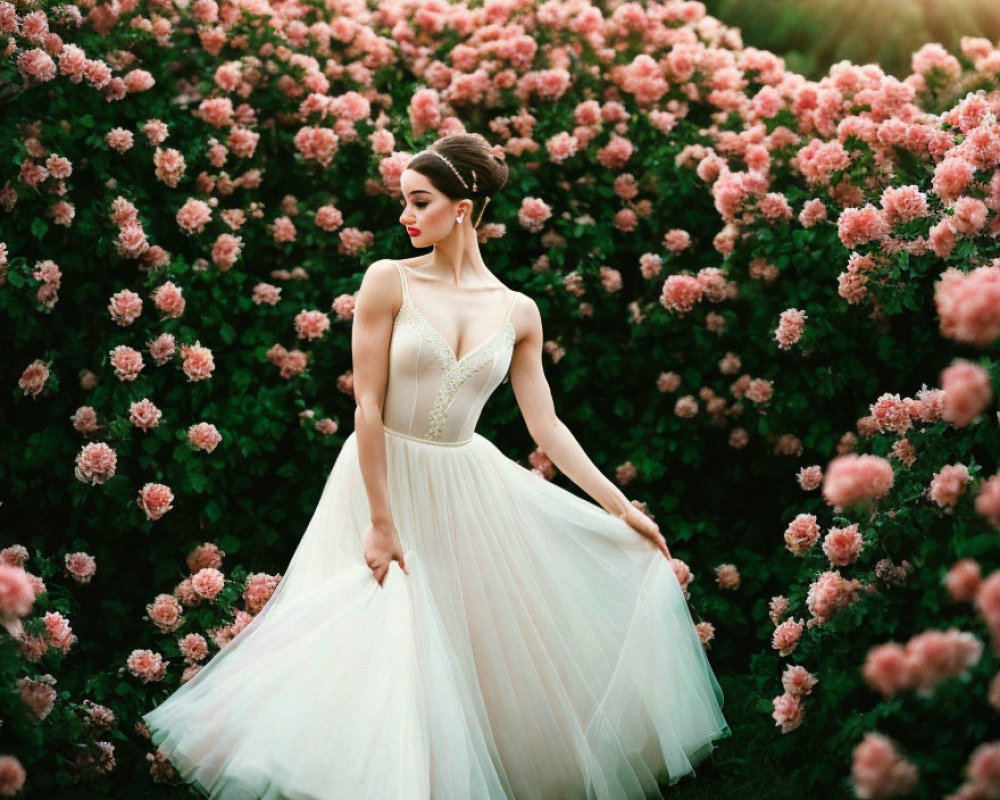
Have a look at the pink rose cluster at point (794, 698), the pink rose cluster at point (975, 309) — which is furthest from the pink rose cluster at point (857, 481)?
the pink rose cluster at point (794, 698)

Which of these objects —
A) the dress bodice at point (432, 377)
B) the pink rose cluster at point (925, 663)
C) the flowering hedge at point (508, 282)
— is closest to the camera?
the pink rose cluster at point (925, 663)

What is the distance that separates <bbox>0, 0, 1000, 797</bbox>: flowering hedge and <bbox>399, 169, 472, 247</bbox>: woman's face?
1.26 m

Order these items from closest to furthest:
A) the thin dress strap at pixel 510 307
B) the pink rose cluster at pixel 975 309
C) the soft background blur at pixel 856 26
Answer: the pink rose cluster at pixel 975 309 → the thin dress strap at pixel 510 307 → the soft background blur at pixel 856 26

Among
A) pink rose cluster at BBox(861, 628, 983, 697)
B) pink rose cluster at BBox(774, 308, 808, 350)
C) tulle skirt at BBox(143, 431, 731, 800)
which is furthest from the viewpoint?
pink rose cluster at BBox(774, 308, 808, 350)

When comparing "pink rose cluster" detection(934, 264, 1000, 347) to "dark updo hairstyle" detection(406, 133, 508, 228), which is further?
"dark updo hairstyle" detection(406, 133, 508, 228)

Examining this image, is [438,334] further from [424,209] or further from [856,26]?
[856,26]

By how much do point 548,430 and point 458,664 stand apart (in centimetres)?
82

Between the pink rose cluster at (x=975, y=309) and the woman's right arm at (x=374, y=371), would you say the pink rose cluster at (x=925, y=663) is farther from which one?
the woman's right arm at (x=374, y=371)

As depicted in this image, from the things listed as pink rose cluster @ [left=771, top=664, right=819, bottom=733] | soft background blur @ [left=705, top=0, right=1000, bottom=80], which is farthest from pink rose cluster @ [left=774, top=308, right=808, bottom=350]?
soft background blur @ [left=705, top=0, right=1000, bottom=80]

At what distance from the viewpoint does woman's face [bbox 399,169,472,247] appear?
309cm

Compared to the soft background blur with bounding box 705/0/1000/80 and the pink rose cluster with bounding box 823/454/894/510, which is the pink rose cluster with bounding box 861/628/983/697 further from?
the soft background blur with bounding box 705/0/1000/80

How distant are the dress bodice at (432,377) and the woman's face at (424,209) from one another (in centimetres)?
12

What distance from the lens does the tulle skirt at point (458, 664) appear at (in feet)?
8.68

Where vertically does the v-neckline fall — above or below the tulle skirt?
above
